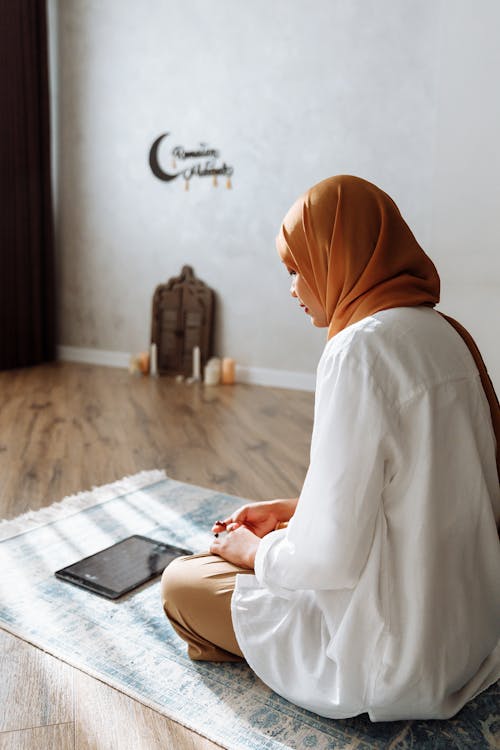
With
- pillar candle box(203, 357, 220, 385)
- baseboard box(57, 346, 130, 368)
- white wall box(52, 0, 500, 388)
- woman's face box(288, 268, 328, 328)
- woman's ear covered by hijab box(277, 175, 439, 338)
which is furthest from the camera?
baseboard box(57, 346, 130, 368)

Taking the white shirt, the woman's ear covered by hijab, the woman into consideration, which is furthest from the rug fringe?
the woman's ear covered by hijab

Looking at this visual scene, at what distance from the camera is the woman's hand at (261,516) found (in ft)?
5.04

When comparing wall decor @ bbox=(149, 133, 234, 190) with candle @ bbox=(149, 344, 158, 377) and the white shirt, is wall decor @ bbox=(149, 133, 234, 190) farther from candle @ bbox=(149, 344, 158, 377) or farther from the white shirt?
the white shirt

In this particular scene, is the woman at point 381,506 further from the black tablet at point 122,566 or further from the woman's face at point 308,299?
the black tablet at point 122,566

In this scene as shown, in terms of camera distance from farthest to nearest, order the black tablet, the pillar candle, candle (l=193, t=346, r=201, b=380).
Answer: candle (l=193, t=346, r=201, b=380) < the pillar candle < the black tablet

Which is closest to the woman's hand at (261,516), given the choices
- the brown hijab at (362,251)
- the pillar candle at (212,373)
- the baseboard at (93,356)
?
the brown hijab at (362,251)

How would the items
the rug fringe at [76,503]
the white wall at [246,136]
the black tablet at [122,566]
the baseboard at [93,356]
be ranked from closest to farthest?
1. the black tablet at [122,566]
2. the rug fringe at [76,503]
3. the white wall at [246,136]
4. the baseboard at [93,356]

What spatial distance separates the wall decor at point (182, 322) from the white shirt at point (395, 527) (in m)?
3.66

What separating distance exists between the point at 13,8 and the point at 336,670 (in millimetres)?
5139

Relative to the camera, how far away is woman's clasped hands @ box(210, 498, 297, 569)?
1431mm

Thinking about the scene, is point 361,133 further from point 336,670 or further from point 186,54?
point 336,670

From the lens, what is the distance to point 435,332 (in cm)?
114

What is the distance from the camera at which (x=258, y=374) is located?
473 cm

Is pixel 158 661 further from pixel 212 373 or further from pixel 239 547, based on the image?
pixel 212 373
